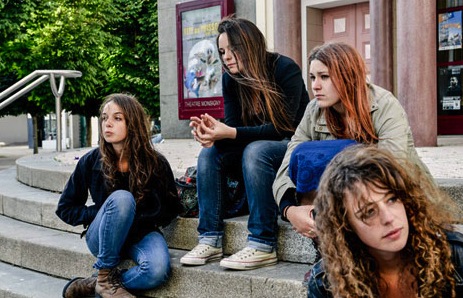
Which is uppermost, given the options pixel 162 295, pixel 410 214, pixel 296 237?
pixel 410 214

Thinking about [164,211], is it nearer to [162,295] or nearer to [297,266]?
[162,295]

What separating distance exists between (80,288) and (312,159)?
1714 millimetres

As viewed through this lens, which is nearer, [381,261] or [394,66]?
[381,261]

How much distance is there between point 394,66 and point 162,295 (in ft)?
22.1

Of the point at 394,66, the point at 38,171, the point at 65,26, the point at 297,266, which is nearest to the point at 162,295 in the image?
the point at 297,266

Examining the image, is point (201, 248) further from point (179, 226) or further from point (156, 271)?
point (179, 226)

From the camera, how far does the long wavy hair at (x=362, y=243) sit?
1868 millimetres

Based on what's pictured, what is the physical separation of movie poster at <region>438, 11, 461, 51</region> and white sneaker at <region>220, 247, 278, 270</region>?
7735 millimetres

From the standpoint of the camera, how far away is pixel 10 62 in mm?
18547

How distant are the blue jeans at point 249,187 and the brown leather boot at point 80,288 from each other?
694 millimetres

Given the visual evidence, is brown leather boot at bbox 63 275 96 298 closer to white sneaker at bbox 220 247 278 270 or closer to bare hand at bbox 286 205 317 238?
white sneaker at bbox 220 247 278 270

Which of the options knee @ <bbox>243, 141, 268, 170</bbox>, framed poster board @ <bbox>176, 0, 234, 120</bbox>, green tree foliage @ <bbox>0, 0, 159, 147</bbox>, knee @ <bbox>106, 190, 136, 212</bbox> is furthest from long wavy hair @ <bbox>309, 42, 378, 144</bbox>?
green tree foliage @ <bbox>0, 0, 159, 147</bbox>

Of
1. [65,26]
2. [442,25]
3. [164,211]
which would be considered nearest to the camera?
[164,211]

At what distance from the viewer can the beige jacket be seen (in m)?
2.81
